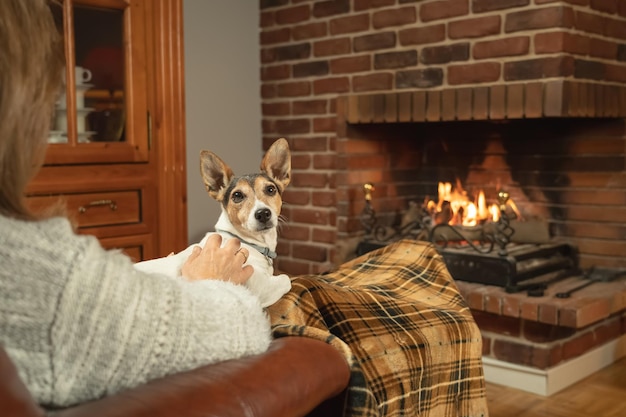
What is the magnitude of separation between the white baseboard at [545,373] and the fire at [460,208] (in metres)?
0.65

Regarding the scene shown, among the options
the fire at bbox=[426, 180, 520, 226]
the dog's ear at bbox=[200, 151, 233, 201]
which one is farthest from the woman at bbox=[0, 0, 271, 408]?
the fire at bbox=[426, 180, 520, 226]

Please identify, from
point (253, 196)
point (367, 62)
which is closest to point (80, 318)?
point (253, 196)

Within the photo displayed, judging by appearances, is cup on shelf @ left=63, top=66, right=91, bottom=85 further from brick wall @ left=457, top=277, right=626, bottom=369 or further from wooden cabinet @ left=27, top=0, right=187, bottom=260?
brick wall @ left=457, top=277, right=626, bottom=369

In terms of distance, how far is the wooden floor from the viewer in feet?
8.20

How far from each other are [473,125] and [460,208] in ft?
1.29

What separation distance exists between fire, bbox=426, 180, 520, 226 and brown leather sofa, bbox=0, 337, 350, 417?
232 cm

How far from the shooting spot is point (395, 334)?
1.18 metres

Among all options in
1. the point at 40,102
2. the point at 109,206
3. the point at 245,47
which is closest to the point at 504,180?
the point at 245,47

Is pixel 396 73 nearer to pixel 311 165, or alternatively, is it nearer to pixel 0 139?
pixel 311 165

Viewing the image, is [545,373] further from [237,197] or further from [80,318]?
[80,318]

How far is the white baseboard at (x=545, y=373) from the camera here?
269 centimetres

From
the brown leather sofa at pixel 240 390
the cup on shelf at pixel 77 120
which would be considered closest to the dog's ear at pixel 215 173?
the brown leather sofa at pixel 240 390

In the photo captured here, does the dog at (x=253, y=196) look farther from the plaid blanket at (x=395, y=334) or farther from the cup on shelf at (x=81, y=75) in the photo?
the cup on shelf at (x=81, y=75)

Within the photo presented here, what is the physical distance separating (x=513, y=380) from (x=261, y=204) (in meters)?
1.84
